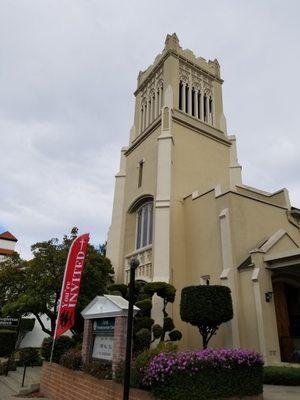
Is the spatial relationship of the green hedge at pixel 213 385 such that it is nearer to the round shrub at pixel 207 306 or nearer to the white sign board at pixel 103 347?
the white sign board at pixel 103 347

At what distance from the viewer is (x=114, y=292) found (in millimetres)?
18312

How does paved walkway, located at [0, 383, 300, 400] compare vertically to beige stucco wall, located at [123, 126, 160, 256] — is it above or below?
below

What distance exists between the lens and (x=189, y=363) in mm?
7824

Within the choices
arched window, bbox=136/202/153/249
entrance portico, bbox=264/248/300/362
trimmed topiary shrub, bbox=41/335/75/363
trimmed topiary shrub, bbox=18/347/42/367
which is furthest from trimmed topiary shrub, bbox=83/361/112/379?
arched window, bbox=136/202/153/249

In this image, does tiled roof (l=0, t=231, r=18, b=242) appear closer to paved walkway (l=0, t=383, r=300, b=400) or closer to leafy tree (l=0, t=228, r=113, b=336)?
leafy tree (l=0, t=228, r=113, b=336)

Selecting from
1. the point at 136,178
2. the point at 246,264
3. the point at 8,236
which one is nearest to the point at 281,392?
the point at 246,264

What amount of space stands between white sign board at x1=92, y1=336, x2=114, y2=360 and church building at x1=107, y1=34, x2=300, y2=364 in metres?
6.73

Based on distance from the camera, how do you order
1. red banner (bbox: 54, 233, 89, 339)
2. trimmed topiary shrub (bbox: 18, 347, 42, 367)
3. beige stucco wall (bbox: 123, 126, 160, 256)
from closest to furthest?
red banner (bbox: 54, 233, 89, 339), trimmed topiary shrub (bbox: 18, 347, 42, 367), beige stucco wall (bbox: 123, 126, 160, 256)

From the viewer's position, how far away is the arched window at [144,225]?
897 inches

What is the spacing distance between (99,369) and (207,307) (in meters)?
5.37

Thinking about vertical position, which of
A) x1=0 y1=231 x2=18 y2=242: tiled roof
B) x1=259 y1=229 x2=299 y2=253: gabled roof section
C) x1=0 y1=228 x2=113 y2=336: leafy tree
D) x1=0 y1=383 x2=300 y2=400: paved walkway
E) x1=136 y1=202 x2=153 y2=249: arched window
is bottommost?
x1=0 y1=383 x2=300 y2=400: paved walkway

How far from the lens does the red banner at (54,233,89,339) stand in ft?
41.3

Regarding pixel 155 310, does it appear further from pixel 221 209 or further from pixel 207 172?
pixel 207 172

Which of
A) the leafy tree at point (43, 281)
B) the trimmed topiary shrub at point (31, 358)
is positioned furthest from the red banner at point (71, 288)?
the trimmed topiary shrub at point (31, 358)
